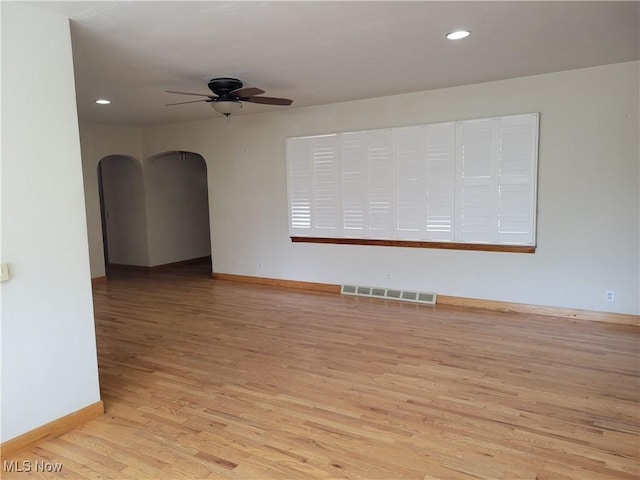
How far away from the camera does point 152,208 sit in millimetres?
8398

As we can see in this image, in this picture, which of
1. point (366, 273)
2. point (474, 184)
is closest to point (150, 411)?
point (366, 273)

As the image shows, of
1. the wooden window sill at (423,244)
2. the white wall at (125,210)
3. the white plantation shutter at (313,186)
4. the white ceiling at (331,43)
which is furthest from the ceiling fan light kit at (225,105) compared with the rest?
the white wall at (125,210)

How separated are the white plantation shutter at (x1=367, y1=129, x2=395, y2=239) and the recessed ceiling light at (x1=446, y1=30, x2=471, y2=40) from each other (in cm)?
226

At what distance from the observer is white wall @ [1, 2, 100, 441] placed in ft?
8.18

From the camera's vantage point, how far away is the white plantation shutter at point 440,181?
211 inches

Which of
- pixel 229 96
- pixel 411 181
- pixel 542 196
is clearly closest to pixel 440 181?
pixel 411 181

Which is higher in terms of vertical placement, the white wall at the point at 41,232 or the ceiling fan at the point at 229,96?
the ceiling fan at the point at 229,96

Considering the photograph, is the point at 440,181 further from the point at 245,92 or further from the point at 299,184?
the point at 245,92

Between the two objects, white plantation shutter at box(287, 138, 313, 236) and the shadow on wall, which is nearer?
white plantation shutter at box(287, 138, 313, 236)

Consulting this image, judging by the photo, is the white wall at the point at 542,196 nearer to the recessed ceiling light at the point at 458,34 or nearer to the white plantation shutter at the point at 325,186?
the white plantation shutter at the point at 325,186

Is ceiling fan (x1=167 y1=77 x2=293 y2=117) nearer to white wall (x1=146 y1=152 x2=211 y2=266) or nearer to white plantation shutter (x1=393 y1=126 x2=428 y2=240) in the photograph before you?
white plantation shutter (x1=393 y1=126 x2=428 y2=240)

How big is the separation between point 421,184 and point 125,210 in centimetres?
584

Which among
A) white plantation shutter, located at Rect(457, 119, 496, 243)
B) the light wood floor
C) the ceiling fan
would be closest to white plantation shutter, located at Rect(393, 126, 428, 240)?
white plantation shutter, located at Rect(457, 119, 496, 243)

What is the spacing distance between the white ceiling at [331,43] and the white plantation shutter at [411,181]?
24.4 inches
